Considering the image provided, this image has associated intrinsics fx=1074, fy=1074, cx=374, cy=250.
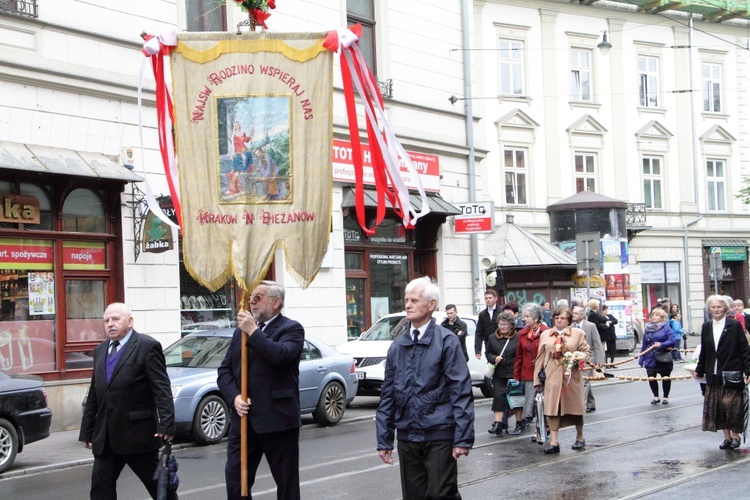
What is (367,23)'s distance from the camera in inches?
987

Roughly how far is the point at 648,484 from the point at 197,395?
21.2 feet

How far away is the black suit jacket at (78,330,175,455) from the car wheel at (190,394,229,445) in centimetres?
671

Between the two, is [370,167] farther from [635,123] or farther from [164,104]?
[635,123]

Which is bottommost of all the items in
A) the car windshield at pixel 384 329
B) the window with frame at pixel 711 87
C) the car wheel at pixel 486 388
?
the car wheel at pixel 486 388

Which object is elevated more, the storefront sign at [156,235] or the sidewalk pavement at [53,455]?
the storefront sign at [156,235]

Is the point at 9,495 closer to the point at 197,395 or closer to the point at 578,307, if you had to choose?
the point at 197,395

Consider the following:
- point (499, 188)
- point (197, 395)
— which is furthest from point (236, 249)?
point (499, 188)

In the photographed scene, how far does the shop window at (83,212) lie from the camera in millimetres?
17797

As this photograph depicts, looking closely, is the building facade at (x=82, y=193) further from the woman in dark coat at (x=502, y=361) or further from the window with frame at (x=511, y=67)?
the window with frame at (x=511, y=67)

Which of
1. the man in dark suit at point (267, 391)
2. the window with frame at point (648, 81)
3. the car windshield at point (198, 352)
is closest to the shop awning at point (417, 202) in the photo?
the car windshield at point (198, 352)

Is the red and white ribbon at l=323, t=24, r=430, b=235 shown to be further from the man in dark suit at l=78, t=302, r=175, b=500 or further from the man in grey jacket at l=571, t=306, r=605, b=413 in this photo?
the man in grey jacket at l=571, t=306, r=605, b=413

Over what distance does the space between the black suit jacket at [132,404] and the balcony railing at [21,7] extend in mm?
11000

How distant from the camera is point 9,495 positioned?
35.5 ft

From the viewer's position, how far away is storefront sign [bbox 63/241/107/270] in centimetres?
1770
